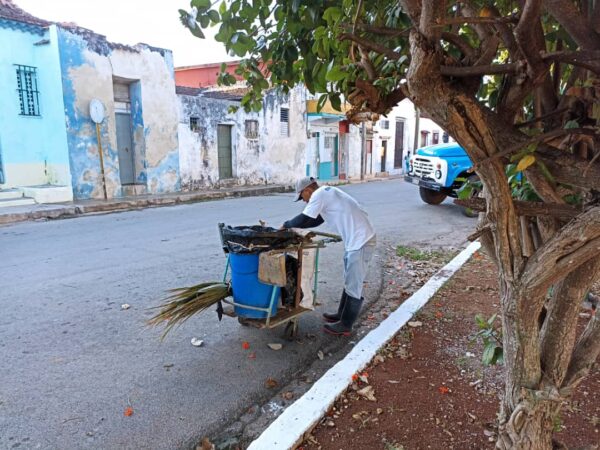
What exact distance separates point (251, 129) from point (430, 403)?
18.6 meters

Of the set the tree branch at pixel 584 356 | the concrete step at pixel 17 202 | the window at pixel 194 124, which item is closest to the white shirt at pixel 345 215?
the tree branch at pixel 584 356

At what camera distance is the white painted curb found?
8.30 ft

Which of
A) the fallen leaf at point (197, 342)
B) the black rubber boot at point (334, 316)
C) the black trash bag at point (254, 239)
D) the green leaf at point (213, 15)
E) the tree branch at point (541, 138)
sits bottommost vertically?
the fallen leaf at point (197, 342)

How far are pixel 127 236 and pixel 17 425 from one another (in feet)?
20.4

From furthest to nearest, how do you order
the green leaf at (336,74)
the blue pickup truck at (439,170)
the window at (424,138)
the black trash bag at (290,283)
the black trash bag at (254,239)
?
the window at (424,138), the blue pickup truck at (439,170), the black trash bag at (290,283), the black trash bag at (254,239), the green leaf at (336,74)

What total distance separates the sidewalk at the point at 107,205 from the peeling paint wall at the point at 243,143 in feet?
3.48

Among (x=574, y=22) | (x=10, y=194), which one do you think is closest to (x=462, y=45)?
(x=574, y=22)

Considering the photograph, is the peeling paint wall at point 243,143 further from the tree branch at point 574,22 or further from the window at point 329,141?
the tree branch at point 574,22

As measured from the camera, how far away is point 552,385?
202 cm

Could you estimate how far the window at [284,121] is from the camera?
2203 cm

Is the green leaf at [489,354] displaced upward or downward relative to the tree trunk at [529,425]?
upward

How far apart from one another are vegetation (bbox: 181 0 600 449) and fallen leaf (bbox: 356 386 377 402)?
95 centimetres

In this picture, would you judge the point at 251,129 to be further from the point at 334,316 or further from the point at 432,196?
the point at 334,316

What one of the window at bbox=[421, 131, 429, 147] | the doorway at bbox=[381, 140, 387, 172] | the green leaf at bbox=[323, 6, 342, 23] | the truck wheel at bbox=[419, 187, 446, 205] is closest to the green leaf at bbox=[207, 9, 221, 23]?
the green leaf at bbox=[323, 6, 342, 23]
